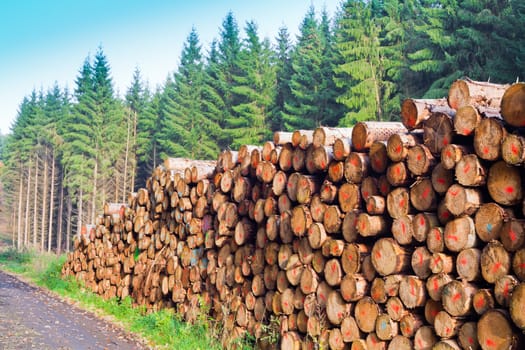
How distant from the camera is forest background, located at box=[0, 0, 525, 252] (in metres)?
20.1

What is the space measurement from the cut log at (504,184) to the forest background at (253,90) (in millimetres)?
14174

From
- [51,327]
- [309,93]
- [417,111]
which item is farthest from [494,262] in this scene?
[309,93]

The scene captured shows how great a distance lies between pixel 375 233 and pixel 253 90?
2719 centimetres

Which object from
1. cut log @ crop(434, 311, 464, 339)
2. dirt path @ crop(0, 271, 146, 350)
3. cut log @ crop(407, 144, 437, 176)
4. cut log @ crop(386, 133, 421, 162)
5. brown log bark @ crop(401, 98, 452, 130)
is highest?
brown log bark @ crop(401, 98, 452, 130)

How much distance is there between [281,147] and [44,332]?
5.18 metres

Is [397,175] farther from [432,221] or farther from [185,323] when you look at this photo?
[185,323]

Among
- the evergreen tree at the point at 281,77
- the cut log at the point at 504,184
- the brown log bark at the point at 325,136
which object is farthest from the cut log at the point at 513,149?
the evergreen tree at the point at 281,77

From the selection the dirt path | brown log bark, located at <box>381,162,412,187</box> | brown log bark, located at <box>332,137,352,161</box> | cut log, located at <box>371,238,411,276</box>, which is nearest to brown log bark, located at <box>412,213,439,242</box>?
cut log, located at <box>371,238,411,276</box>

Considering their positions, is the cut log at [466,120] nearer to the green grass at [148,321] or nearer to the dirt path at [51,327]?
the green grass at [148,321]

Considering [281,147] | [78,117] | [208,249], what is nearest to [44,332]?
[208,249]

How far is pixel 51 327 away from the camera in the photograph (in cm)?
889

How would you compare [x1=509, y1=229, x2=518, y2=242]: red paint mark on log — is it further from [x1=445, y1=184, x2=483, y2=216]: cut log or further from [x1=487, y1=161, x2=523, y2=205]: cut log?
[x1=445, y1=184, x2=483, y2=216]: cut log

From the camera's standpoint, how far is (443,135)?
459cm

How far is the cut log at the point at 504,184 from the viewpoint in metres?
3.94
